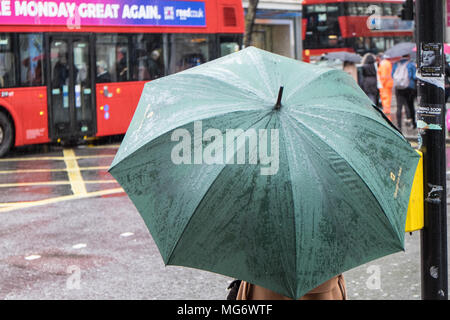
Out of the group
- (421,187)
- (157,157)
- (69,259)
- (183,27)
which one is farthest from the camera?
(183,27)

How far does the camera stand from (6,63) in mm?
14047

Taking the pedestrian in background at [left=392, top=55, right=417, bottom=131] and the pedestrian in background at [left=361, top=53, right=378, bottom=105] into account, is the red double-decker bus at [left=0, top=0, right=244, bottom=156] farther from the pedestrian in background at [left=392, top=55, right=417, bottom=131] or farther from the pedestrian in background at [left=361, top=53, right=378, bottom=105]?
the pedestrian in background at [left=392, top=55, right=417, bottom=131]

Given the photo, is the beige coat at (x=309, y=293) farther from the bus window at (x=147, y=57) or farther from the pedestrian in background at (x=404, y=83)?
the bus window at (x=147, y=57)

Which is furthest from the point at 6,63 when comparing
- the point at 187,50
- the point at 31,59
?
the point at 187,50

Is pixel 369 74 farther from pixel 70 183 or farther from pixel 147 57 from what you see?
pixel 70 183

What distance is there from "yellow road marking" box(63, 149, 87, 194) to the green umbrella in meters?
7.67

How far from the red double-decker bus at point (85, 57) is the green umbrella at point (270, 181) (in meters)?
11.9

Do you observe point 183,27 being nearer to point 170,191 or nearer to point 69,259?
point 69,259

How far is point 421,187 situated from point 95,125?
1251cm

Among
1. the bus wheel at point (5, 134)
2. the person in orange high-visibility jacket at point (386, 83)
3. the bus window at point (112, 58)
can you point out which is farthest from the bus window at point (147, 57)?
the person in orange high-visibility jacket at point (386, 83)

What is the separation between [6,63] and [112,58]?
266 cm

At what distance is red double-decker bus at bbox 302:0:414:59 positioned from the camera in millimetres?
33719
